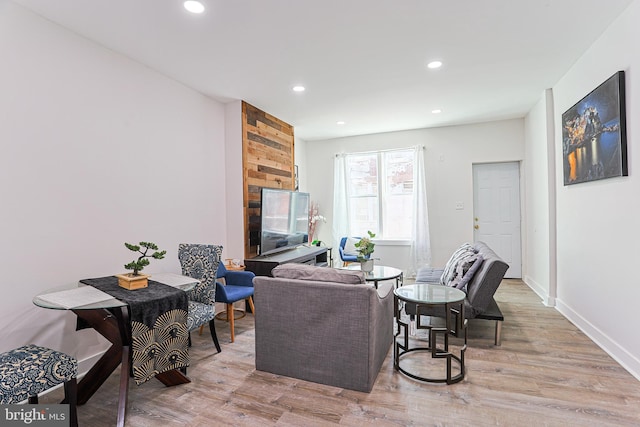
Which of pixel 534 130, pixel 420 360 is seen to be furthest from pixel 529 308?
pixel 534 130

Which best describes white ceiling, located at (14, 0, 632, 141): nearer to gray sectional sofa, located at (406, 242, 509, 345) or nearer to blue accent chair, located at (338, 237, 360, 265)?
gray sectional sofa, located at (406, 242, 509, 345)

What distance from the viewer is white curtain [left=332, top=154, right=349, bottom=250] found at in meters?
6.46

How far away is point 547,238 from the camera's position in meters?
4.21

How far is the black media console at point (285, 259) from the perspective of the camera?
13.4 ft

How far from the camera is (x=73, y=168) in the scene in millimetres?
2607

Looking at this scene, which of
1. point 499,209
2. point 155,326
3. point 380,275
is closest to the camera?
point 155,326

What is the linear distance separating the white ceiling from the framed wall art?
52cm

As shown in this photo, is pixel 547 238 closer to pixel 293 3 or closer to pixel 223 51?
pixel 293 3

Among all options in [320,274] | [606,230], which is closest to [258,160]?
[320,274]

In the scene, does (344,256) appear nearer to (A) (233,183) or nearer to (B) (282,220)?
(B) (282,220)

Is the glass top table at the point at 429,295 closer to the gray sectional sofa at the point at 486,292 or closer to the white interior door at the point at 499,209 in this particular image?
the gray sectional sofa at the point at 486,292

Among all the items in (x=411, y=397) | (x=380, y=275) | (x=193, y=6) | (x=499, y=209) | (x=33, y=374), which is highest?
(x=193, y=6)

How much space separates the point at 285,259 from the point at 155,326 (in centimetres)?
219

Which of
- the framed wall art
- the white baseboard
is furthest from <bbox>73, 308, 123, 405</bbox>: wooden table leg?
the framed wall art
